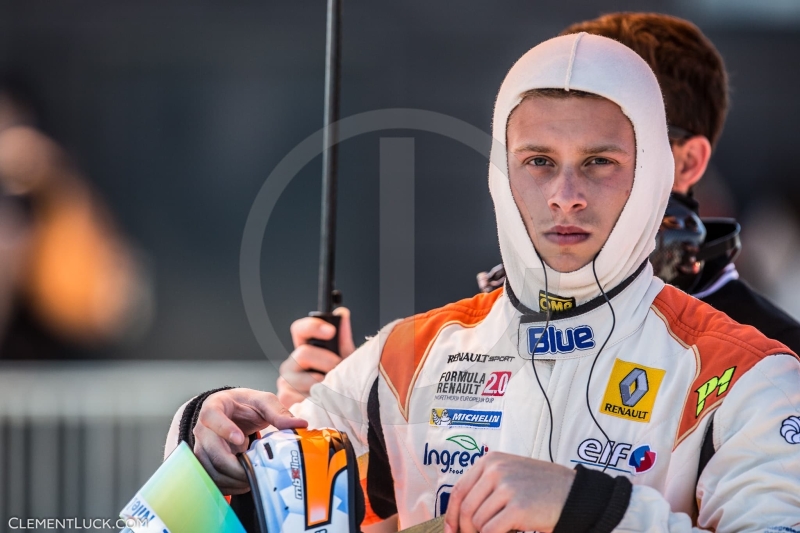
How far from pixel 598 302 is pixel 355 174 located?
15.0 feet

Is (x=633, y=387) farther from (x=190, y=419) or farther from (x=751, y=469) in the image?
(x=190, y=419)

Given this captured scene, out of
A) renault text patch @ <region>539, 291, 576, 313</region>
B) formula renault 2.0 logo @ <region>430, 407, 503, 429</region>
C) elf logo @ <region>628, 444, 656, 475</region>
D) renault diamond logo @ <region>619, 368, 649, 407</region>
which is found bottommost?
elf logo @ <region>628, 444, 656, 475</region>

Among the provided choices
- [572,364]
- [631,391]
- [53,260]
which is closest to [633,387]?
[631,391]

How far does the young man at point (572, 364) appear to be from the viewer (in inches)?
67.7

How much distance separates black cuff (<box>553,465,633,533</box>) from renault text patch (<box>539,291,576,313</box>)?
0.44 m

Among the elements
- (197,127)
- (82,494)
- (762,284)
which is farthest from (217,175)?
(762,284)

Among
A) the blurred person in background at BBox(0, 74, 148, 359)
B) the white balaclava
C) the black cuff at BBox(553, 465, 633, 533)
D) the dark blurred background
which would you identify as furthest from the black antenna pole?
the dark blurred background

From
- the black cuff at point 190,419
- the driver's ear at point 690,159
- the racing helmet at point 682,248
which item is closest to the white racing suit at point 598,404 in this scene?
the black cuff at point 190,419

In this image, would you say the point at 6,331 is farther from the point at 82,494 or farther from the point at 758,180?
the point at 758,180

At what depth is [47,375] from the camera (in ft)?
14.6

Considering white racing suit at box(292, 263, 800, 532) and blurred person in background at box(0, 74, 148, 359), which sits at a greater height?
blurred person in background at box(0, 74, 148, 359)

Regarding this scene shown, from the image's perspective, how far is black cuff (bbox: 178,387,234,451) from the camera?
1881 mm

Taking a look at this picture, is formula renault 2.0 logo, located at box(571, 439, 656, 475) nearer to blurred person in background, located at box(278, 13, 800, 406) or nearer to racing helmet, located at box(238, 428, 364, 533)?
racing helmet, located at box(238, 428, 364, 533)

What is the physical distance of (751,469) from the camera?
158 cm
